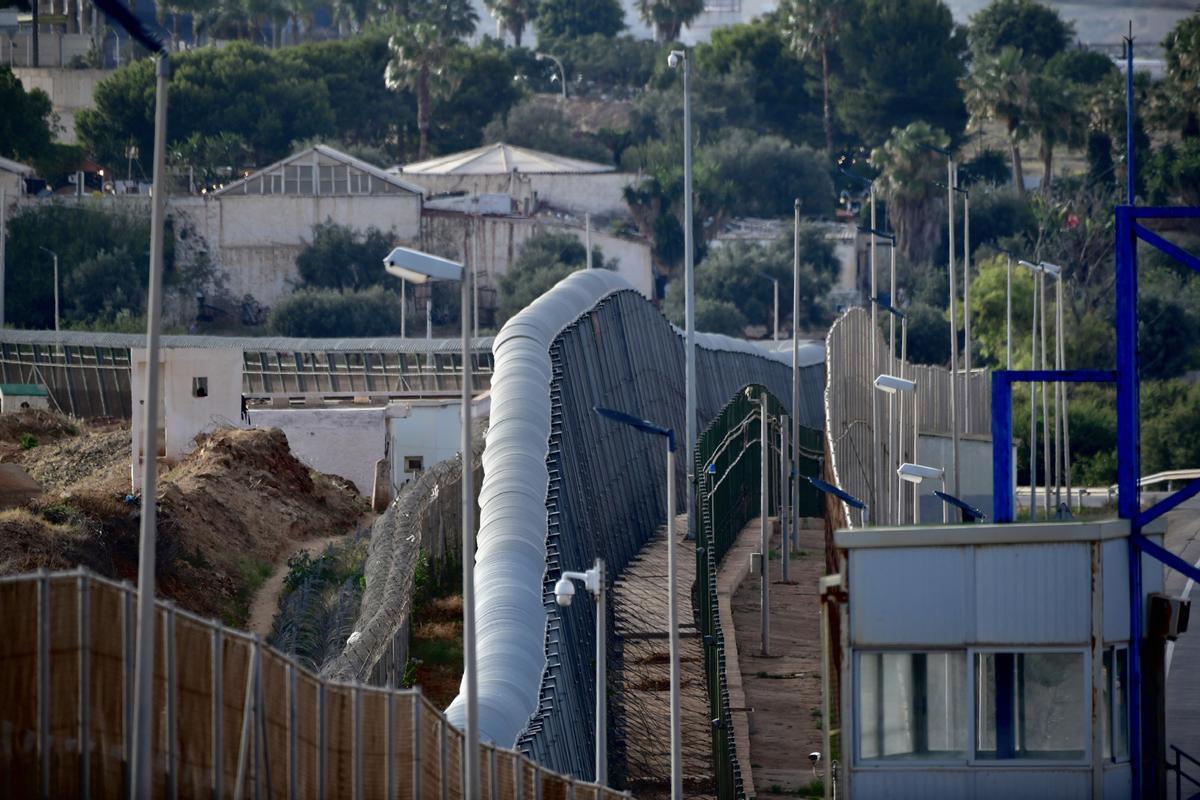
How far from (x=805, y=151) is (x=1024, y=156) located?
15.2 m

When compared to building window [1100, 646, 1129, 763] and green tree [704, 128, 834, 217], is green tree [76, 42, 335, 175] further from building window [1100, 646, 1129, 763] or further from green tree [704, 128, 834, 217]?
building window [1100, 646, 1129, 763]

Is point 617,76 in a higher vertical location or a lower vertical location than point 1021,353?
higher

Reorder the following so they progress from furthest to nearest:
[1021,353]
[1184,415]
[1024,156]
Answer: [1024,156], [1021,353], [1184,415]

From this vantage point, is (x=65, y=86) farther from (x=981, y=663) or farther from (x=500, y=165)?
(x=981, y=663)

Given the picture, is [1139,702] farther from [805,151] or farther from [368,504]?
[805,151]

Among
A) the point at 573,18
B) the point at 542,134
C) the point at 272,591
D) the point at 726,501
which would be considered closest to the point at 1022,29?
the point at 542,134

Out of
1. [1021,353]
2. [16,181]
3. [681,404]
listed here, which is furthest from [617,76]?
[681,404]

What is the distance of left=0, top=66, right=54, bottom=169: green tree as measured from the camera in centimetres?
10831

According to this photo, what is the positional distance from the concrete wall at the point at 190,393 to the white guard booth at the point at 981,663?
116 ft

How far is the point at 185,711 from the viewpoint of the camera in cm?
1429

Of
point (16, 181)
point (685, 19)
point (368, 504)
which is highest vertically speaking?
point (685, 19)

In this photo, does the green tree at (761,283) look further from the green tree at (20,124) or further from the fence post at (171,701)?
the fence post at (171,701)

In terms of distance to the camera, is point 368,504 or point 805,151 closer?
point 368,504

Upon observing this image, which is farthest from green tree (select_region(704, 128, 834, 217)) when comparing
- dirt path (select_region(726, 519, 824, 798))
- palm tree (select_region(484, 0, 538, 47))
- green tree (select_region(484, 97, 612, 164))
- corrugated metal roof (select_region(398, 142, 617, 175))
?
dirt path (select_region(726, 519, 824, 798))
